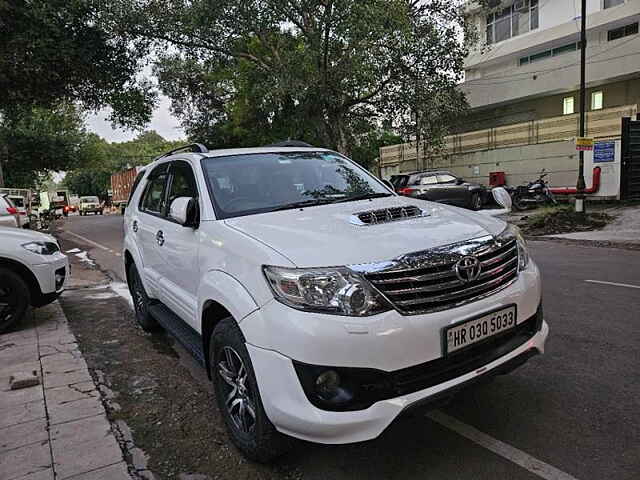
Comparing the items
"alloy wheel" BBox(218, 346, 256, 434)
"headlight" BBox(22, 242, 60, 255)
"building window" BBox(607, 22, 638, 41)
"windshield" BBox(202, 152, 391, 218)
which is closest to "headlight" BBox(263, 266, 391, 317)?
"alloy wheel" BBox(218, 346, 256, 434)

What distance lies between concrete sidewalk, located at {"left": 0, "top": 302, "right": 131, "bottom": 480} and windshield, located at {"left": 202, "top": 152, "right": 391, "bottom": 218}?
1519 mm

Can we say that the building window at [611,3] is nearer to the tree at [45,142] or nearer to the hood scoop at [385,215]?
the hood scoop at [385,215]

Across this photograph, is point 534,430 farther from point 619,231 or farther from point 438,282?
point 619,231

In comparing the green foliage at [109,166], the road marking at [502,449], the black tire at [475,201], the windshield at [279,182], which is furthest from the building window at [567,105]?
the green foliage at [109,166]

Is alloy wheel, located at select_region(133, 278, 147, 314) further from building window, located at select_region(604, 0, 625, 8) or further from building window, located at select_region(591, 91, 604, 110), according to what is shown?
building window, located at select_region(604, 0, 625, 8)

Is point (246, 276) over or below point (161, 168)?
below

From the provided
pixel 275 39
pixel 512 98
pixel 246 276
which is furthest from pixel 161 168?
pixel 512 98

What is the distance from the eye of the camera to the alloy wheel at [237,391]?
8.39 ft

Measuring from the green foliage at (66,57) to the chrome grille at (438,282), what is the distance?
15.5 metres

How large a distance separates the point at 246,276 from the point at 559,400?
7.05ft

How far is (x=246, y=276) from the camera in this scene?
245 centimetres

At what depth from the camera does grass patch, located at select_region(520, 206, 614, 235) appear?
1256 cm

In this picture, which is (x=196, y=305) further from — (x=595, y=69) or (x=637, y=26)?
(x=637, y=26)

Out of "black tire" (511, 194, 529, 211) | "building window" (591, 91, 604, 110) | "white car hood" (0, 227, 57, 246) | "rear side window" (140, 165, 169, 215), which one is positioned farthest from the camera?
"building window" (591, 91, 604, 110)
